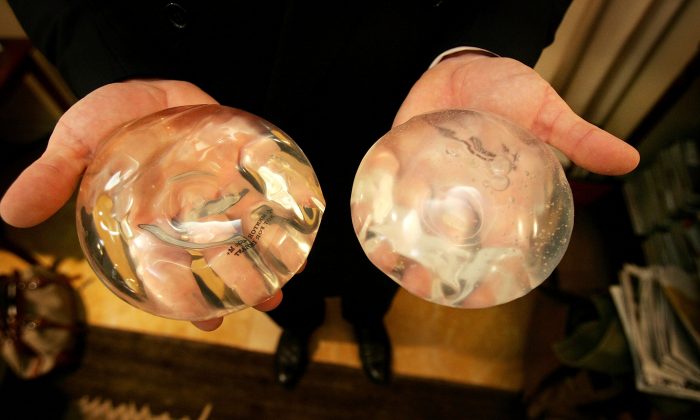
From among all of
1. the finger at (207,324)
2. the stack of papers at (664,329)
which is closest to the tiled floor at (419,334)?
the stack of papers at (664,329)

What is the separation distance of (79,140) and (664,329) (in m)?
1.27

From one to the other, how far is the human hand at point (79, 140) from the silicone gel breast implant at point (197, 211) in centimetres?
3

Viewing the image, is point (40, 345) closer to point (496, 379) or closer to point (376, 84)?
point (376, 84)

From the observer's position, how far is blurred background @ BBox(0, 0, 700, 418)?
1.13 m

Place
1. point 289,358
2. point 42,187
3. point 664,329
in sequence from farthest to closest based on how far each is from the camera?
point 289,358 < point 664,329 < point 42,187

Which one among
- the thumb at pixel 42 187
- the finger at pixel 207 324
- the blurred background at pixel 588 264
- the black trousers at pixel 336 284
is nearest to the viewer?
the thumb at pixel 42 187

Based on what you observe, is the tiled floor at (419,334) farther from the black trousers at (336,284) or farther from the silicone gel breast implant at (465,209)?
the silicone gel breast implant at (465,209)

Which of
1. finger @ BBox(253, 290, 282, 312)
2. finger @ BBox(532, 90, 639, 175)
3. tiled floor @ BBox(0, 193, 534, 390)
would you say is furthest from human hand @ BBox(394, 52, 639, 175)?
tiled floor @ BBox(0, 193, 534, 390)

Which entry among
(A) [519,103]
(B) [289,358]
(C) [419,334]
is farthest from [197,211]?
(C) [419,334]

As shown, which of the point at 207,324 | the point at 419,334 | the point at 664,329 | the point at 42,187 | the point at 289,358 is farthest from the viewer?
the point at 419,334

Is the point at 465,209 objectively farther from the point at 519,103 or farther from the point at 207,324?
the point at 207,324

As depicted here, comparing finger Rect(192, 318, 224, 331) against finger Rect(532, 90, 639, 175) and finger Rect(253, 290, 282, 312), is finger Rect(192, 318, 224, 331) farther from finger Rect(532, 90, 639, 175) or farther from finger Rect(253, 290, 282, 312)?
finger Rect(532, 90, 639, 175)

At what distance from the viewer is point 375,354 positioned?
1.42m

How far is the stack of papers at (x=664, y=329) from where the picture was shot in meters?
0.99
